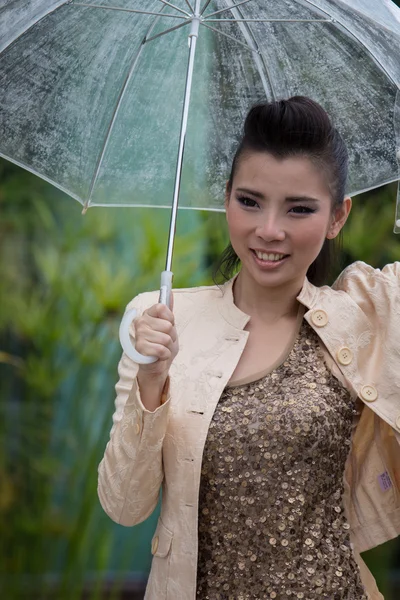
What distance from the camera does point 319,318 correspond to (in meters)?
1.88

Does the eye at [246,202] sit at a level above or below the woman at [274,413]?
above

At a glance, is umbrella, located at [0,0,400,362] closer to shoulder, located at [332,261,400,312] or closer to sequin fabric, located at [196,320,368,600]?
shoulder, located at [332,261,400,312]

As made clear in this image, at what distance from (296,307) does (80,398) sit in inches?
70.1

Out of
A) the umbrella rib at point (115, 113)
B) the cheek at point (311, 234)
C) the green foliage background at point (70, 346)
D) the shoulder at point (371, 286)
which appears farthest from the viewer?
the green foliage background at point (70, 346)

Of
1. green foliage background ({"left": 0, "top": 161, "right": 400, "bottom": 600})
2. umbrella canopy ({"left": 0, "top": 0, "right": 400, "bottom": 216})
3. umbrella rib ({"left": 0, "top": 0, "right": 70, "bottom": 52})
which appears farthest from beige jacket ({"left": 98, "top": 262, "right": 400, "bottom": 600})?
green foliage background ({"left": 0, "top": 161, "right": 400, "bottom": 600})

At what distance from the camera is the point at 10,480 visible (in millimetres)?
3617

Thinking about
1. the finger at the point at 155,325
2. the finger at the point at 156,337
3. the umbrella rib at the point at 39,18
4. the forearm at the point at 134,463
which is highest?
the umbrella rib at the point at 39,18

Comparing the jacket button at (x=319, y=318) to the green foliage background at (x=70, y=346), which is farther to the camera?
the green foliage background at (x=70, y=346)

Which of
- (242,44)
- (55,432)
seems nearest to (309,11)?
(242,44)

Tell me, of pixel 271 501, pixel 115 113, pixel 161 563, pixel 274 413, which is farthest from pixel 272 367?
pixel 115 113

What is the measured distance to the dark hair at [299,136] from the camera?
1.84 meters

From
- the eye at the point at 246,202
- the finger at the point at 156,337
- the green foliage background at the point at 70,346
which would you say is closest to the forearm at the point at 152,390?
the finger at the point at 156,337

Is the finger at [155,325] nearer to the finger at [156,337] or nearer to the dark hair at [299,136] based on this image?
the finger at [156,337]

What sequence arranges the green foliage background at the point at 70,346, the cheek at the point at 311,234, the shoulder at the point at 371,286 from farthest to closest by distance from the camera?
the green foliage background at the point at 70,346, the shoulder at the point at 371,286, the cheek at the point at 311,234
